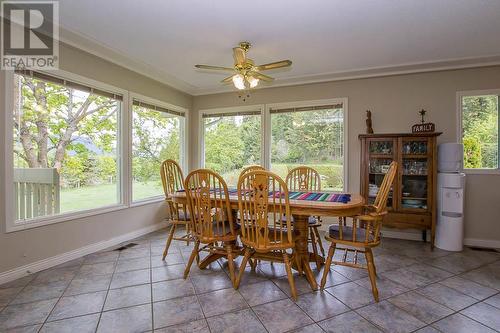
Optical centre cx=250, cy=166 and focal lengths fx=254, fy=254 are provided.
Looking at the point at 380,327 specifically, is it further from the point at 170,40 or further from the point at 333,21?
the point at 170,40

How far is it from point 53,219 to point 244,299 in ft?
7.29

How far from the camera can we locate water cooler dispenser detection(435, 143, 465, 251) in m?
3.17

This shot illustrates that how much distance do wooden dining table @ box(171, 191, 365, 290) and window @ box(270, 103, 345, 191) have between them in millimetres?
→ 1770

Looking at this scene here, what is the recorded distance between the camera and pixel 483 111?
3.44m

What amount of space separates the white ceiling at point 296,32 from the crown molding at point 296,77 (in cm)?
2

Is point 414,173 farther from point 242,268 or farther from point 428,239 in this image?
point 242,268

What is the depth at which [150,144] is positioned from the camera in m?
4.10

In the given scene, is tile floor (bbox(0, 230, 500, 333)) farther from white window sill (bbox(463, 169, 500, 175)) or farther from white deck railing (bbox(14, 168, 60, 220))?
white window sill (bbox(463, 169, 500, 175))

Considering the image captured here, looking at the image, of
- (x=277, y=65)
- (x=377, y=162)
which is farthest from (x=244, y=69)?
(x=377, y=162)

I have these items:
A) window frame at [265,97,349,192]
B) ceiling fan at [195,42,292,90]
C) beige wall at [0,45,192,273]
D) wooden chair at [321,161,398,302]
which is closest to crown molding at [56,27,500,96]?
beige wall at [0,45,192,273]

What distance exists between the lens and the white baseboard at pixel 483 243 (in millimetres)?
3367

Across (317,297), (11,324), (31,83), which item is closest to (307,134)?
(317,297)

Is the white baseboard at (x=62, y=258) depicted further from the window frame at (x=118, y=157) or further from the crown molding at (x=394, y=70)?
the crown molding at (x=394, y=70)

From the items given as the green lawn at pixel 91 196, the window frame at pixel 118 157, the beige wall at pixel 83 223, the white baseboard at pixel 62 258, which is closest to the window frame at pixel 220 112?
the window frame at pixel 118 157
